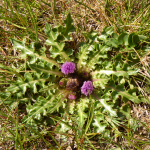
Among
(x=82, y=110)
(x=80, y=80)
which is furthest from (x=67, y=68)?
(x=82, y=110)

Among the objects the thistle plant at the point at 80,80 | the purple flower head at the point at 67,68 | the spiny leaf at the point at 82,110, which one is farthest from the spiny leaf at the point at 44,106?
the purple flower head at the point at 67,68

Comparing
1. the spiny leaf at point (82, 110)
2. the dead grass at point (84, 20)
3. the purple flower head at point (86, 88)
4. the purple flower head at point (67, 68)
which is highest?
the dead grass at point (84, 20)

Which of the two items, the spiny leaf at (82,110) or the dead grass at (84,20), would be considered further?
the dead grass at (84,20)

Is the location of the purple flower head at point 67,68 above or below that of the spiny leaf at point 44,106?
above

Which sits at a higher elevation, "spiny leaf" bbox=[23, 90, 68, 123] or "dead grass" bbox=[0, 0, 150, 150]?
"dead grass" bbox=[0, 0, 150, 150]

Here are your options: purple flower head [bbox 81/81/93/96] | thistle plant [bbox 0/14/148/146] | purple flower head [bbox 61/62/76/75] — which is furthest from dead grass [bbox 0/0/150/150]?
purple flower head [bbox 81/81/93/96]

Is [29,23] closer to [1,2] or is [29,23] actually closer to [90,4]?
[1,2]

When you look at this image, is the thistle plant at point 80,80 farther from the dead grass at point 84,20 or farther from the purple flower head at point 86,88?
the dead grass at point 84,20

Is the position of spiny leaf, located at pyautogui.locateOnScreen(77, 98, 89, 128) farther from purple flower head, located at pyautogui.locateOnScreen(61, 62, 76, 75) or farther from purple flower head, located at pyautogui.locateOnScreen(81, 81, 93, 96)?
purple flower head, located at pyautogui.locateOnScreen(61, 62, 76, 75)

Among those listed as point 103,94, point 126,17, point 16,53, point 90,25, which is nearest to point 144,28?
point 126,17
